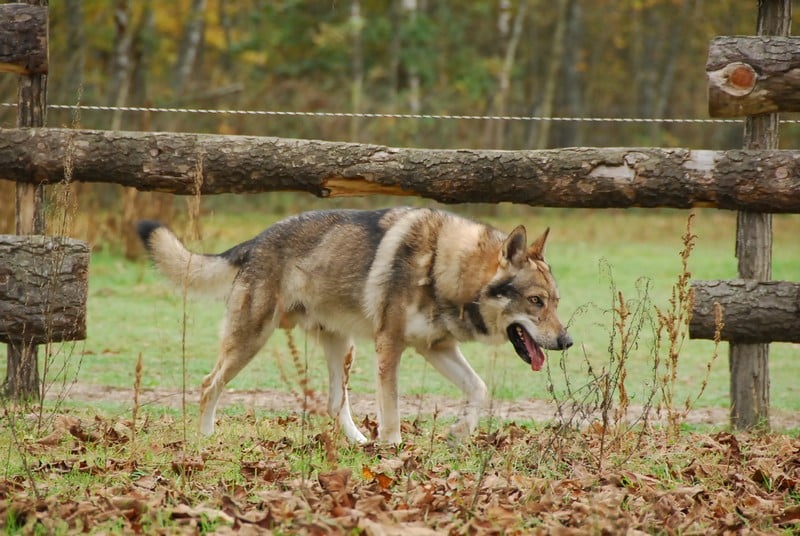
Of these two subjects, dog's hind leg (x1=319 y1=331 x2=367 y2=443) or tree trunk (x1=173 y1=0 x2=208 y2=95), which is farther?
tree trunk (x1=173 y1=0 x2=208 y2=95)

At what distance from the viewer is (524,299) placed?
21.5ft

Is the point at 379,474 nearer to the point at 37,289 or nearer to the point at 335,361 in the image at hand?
the point at 335,361

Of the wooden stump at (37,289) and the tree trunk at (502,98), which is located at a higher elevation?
the tree trunk at (502,98)

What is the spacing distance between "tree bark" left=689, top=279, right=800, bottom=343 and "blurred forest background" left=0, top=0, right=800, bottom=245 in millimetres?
13700

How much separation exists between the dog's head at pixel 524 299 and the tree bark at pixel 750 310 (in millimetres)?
1004

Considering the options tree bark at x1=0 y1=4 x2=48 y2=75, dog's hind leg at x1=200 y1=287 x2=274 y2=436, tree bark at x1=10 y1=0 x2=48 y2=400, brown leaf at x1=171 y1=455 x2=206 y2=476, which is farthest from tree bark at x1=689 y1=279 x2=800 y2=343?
tree bark at x1=0 y1=4 x2=48 y2=75

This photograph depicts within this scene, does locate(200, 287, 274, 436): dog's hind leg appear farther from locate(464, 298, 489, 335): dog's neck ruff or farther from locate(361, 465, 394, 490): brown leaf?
locate(361, 465, 394, 490): brown leaf

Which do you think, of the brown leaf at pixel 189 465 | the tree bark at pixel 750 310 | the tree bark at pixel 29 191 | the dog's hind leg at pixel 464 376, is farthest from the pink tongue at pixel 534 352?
the tree bark at pixel 29 191

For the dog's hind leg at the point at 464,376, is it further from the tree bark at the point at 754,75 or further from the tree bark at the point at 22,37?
the tree bark at the point at 22,37

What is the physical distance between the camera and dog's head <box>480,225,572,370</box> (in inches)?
255

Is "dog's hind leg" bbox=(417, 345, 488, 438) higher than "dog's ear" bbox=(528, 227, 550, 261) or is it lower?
lower

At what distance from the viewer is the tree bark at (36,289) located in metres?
6.41

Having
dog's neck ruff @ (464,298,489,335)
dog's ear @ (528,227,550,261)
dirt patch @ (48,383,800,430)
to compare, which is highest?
dog's ear @ (528,227,550,261)

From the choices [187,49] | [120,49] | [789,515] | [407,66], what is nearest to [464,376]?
[789,515]
